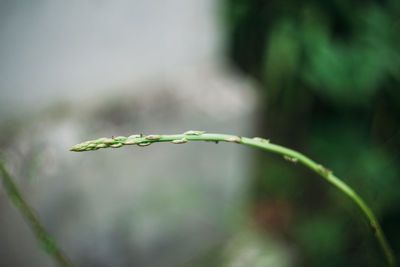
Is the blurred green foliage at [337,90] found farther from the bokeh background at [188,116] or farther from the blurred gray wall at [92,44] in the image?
the blurred gray wall at [92,44]

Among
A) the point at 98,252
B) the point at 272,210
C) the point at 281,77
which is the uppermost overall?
the point at 281,77

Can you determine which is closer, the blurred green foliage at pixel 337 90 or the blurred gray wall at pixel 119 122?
the blurred gray wall at pixel 119 122

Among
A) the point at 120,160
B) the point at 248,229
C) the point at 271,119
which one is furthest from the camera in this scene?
the point at 271,119

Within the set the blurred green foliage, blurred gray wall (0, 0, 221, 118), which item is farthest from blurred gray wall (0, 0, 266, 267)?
the blurred green foliage

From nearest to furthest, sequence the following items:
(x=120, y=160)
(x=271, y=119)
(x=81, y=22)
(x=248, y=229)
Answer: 1. (x=81, y=22)
2. (x=120, y=160)
3. (x=248, y=229)
4. (x=271, y=119)

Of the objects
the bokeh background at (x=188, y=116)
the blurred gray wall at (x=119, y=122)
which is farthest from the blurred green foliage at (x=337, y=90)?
the blurred gray wall at (x=119, y=122)

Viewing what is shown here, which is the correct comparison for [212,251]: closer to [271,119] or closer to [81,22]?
[271,119]

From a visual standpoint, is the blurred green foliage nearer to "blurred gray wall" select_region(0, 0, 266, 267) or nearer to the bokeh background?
the bokeh background

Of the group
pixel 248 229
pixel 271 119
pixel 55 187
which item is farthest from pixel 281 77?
pixel 55 187
